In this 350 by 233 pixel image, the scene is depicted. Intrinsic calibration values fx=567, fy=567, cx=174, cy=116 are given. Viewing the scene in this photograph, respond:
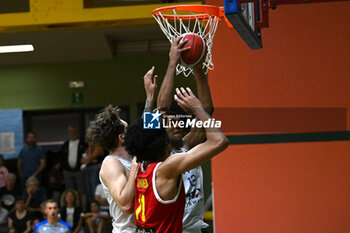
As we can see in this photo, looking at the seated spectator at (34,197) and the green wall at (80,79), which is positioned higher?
the green wall at (80,79)

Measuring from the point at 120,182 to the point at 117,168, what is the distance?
150 millimetres

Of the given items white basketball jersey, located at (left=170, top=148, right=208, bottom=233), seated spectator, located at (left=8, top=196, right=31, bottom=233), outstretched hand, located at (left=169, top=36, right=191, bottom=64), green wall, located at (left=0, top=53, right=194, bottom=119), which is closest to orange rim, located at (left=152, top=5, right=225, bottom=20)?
outstretched hand, located at (left=169, top=36, right=191, bottom=64)

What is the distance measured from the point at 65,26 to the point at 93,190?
390 cm

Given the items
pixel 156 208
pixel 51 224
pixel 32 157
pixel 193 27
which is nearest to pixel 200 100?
pixel 156 208

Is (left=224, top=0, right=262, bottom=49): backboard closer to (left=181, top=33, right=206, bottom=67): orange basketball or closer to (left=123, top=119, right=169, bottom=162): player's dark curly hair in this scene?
(left=181, top=33, right=206, bottom=67): orange basketball

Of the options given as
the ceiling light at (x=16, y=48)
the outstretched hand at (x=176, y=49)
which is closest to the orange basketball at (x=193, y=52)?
the outstretched hand at (x=176, y=49)

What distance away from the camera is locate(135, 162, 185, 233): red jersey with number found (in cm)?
338

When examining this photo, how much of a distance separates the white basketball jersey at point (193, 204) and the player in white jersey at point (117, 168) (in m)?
0.43

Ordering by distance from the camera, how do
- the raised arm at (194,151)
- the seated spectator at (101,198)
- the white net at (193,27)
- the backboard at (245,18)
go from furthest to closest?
1. the seated spectator at (101,198)
2. the white net at (193,27)
3. the backboard at (245,18)
4. the raised arm at (194,151)

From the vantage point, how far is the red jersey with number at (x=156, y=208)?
3.38m

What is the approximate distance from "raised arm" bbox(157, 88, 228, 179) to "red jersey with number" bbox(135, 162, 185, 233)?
96mm

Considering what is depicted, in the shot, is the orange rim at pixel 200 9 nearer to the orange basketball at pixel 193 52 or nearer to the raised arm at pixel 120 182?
the orange basketball at pixel 193 52

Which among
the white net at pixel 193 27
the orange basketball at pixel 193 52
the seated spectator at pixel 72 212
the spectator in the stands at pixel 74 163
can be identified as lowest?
the seated spectator at pixel 72 212

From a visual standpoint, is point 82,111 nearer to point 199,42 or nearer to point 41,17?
point 41,17
